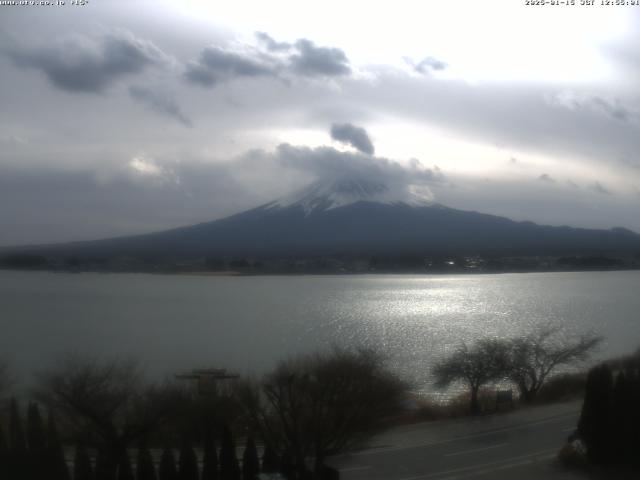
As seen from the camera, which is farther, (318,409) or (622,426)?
(622,426)

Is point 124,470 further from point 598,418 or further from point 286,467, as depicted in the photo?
point 598,418

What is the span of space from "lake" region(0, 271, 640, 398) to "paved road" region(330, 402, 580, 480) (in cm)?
333

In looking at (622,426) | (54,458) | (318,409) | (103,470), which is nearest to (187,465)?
(103,470)

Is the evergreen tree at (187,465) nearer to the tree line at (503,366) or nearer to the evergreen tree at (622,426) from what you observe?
the evergreen tree at (622,426)

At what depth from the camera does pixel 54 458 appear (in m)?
6.35

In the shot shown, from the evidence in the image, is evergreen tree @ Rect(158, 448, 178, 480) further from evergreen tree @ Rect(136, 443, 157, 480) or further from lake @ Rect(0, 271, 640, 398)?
lake @ Rect(0, 271, 640, 398)

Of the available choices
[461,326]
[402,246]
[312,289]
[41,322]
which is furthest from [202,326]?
[402,246]

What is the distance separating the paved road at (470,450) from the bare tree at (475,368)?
1435mm

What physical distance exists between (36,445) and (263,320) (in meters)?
18.6

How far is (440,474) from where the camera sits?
23.9 ft

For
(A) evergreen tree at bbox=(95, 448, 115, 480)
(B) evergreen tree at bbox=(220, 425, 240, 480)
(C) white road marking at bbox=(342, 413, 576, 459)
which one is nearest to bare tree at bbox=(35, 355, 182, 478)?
(A) evergreen tree at bbox=(95, 448, 115, 480)

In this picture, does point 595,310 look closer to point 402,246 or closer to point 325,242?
point 402,246

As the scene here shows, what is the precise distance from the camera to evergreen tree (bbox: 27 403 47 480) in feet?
20.5

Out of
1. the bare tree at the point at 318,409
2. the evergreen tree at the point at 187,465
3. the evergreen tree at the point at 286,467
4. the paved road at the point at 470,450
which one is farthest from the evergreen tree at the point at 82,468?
the paved road at the point at 470,450
